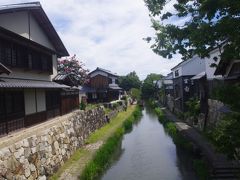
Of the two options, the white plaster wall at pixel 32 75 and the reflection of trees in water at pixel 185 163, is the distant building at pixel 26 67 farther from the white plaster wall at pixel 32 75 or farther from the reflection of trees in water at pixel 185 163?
the reflection of trees in water at pixel 185 163

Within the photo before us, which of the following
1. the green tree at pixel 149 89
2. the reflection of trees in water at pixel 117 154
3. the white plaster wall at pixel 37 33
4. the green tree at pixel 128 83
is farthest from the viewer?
the green tree at pixel 128 83

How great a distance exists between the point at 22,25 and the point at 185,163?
46.7ft

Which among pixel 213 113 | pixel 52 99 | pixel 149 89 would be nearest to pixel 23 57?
pixel 52 99

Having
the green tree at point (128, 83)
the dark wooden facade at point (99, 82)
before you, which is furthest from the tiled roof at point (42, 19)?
the green tree at point (128, 83)

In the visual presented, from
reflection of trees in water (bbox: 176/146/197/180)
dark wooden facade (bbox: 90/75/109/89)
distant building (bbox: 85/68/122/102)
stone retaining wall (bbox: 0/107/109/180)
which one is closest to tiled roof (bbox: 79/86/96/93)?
distant building (bbox: 85/68/122/102)

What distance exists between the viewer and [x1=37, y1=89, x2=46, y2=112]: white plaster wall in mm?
23805

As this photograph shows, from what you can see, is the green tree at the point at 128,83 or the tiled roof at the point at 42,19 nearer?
the tiled roof at the point at 42,19

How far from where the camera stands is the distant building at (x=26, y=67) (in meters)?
18.7

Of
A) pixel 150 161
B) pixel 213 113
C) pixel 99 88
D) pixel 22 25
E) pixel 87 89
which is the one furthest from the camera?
pixel 99 88

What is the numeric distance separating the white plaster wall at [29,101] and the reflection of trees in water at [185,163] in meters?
10.4

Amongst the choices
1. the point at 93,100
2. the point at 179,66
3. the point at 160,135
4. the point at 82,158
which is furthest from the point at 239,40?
the point at 93,100

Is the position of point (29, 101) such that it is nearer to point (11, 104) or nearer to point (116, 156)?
point (11, 104)

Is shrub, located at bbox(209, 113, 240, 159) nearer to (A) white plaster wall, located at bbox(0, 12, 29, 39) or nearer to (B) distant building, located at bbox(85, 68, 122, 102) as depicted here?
(A) white plaster wall, located at bbox(0, 12, 29, 39)

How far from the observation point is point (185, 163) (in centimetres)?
2131
